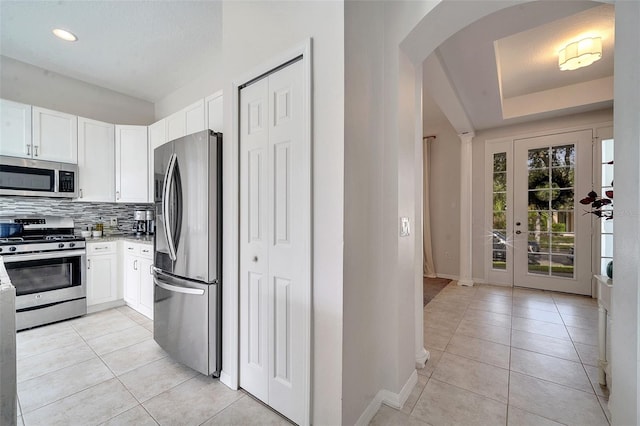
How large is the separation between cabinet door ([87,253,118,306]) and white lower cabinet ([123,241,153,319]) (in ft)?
0.37

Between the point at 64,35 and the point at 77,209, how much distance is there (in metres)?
2.01

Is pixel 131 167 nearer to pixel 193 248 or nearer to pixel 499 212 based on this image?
pixel 193 248

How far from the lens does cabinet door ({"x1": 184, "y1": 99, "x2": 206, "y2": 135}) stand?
278 centimetres

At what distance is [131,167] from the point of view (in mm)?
3439

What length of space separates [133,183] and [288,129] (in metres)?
3.07

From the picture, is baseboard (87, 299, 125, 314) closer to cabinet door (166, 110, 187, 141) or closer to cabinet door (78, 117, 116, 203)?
cabinet door (78, 117, 116, 203)

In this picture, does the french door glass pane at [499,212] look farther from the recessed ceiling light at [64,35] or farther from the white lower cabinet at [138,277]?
the recessed ceiling light at [64,35]

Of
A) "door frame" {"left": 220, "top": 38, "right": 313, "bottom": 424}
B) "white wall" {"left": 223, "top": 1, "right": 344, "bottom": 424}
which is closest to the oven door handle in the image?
"door frame" {"left": 220, "top": 38, "right": 313, "bottom": 424}

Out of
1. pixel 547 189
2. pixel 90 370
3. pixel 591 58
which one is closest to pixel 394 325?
pixel 90 370

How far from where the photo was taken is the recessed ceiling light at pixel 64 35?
2.47 metres

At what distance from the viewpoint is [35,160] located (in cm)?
281

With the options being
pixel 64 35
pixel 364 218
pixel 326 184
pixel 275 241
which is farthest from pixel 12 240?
pixel 364 218

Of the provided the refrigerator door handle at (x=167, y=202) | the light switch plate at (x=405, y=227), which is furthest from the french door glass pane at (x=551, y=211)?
the refrigerator door handle at (x=167, y=202)

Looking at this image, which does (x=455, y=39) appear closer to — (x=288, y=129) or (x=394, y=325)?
(x=288, y=129)
